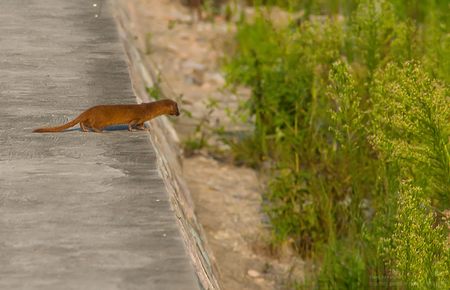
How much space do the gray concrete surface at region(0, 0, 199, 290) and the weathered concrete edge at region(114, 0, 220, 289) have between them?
0.09m

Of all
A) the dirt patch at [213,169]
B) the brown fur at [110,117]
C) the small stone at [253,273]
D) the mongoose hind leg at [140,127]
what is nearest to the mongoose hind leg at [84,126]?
the brown fur at [110,117]

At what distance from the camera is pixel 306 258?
21.2 ft

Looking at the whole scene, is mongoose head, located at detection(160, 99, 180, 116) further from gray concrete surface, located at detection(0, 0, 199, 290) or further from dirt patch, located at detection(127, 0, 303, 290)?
dirt patch, located at detection(127, 0, 303, 290)

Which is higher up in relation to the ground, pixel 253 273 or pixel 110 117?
pixel 110 117

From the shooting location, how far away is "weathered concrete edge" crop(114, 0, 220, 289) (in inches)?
160

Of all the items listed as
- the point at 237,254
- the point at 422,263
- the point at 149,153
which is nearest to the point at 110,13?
the point at 237,254

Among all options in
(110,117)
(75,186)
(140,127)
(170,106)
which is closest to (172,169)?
(170,106)

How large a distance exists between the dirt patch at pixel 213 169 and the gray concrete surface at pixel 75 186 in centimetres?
115

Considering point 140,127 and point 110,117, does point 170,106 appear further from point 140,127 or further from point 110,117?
point 110,117

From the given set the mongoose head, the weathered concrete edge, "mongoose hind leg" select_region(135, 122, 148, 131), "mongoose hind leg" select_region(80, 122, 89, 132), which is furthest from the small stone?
"mongoose hind leg" select_region(80, 122, 89, 132)

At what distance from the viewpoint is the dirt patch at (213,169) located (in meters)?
6.37

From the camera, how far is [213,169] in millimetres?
7758

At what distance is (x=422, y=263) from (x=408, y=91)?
0.72 metres

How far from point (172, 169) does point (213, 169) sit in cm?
223
